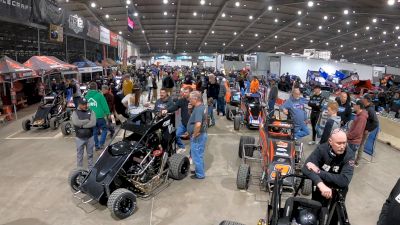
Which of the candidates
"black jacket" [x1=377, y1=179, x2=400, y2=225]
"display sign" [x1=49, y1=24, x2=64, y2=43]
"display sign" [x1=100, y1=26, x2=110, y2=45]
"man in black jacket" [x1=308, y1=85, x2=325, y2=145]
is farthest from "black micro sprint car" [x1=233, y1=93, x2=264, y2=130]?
"display sign" [x1=100, y1=26, x2=110, y2=45]

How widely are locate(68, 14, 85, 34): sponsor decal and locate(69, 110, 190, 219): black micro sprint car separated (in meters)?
13.3

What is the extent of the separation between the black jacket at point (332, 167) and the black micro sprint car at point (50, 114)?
7977 mm

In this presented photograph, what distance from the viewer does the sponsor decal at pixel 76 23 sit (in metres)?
16.5

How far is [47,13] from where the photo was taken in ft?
43.9

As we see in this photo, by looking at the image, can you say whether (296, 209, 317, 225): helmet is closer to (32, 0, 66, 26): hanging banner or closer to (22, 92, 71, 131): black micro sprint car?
(22, 92, 71, 131): black micro sprint car

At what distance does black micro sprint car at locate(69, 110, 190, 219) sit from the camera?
420 cm

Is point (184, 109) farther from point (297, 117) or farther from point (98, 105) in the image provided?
point (297, 117)

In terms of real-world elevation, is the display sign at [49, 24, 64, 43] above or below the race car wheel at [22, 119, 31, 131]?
above

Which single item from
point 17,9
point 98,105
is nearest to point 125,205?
point 98,105

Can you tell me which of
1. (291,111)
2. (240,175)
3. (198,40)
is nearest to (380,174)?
(291,111)

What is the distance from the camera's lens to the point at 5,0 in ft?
33.2

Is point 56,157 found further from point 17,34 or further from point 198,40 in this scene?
point 198,40

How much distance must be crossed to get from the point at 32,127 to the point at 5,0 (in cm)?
442

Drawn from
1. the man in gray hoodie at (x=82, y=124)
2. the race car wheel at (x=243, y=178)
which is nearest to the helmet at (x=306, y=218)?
the race car wheel at (x=243, y=178)
